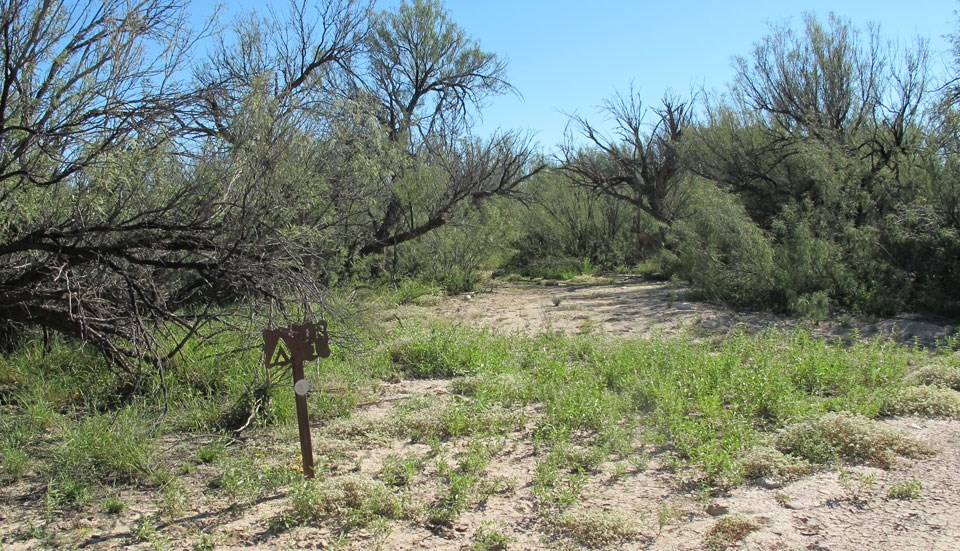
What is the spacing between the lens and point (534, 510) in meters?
3.86

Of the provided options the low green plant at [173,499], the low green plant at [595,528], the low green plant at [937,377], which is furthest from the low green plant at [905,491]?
the low green plant at [173,499]

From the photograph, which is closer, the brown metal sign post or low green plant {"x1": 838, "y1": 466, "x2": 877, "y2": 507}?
low green plant {"x1": 838, "y1": 466, "x2": 877, "y2": 507}

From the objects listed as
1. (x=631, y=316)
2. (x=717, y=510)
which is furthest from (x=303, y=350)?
(x=631, y=316)

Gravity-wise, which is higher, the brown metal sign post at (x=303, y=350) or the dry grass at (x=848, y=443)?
the brown metal sign post at (x=303, y=350)

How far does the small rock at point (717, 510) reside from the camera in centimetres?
373

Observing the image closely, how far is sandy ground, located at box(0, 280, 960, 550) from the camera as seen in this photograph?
3.47 meters

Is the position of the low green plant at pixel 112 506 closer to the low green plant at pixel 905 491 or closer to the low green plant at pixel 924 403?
the low green plant at pixel 905 491

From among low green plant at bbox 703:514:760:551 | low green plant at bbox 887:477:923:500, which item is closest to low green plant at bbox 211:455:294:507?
low green plant at bbox 703:514:760:551

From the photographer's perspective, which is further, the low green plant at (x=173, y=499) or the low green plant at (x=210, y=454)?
the low green plant at (x=210, y=454)

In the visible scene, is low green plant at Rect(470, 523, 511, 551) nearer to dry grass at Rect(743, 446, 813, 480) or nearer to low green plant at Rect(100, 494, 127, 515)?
dry grass at Rect(743, 446, 813, 480)

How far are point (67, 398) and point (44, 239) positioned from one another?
1.33 m

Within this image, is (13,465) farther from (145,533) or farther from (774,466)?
(774,466)

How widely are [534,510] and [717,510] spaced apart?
0.92m

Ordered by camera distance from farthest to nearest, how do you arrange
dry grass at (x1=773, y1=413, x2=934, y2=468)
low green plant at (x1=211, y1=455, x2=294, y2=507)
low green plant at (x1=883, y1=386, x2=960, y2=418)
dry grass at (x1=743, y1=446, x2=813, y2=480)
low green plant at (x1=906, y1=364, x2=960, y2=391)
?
low green plant at (x1=906, y1=364, x2=960, y2=391)
low green plant at (x1=883, y1=386, x2=960, y2=418)
dry grass at (x1=773, y1=413, x2=934, y2=468)
dry grass at (x1=743, y1=446, x2=813, y2=480)
low green plant at (x1=211, y1=455, x2=294, y2=507)
